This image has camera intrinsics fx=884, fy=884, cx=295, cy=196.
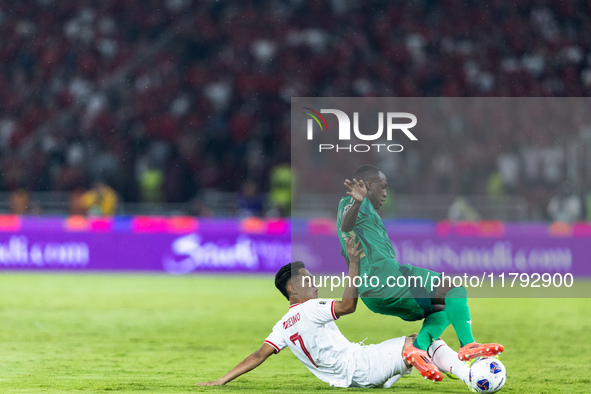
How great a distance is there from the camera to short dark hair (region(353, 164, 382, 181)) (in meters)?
5.95

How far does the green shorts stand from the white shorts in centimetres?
26

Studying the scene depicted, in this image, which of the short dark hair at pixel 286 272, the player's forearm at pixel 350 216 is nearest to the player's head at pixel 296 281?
the short dark hair at pixel 286 272

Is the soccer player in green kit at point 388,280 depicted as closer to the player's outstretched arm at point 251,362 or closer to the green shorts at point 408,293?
the green shorts at point 408,293

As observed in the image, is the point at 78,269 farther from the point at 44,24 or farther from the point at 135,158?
the point at 44,24

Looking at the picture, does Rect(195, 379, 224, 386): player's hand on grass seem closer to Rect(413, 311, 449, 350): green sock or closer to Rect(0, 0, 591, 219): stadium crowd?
Rect(413, 311, 449, 350): green sock

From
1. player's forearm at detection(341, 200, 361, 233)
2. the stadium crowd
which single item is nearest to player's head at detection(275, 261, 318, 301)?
player's forearm at detection(341, 200, 361, 233)

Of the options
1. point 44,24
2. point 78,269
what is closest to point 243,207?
point 78,269

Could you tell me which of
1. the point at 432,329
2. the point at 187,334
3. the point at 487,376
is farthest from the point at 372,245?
the point at 187,334

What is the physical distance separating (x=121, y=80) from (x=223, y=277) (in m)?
8.92

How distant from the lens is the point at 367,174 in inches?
235

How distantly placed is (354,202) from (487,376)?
4.60 feet

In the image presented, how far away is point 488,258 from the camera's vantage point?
14.9 metres

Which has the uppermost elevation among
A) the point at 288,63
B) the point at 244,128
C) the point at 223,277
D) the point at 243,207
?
the point at 288,63

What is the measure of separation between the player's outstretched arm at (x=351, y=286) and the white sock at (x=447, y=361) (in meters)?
0.67
